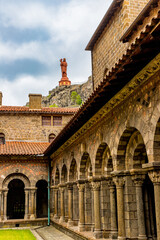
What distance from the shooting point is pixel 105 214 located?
10922 mm

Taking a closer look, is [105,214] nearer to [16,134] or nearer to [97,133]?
[97,133]

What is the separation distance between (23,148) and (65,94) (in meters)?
51.3

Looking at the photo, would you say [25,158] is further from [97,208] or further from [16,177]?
[97,208]

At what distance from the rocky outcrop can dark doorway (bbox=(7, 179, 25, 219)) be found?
44365 mm

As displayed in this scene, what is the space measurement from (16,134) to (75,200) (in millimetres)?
11102

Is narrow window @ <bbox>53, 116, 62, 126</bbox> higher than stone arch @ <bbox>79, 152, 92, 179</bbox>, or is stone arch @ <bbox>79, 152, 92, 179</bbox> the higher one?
narrow window @ <bbox>53, 116, 62, 126</bbox>

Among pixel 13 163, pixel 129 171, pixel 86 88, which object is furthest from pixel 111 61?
pixel 86 88

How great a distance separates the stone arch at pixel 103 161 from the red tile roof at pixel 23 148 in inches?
395

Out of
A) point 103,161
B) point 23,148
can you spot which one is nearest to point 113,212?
point 103,161

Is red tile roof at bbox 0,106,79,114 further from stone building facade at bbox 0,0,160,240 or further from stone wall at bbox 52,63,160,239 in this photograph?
stone wall at bbox 52,63,160,239

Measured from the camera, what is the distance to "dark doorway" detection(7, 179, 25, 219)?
922 inches

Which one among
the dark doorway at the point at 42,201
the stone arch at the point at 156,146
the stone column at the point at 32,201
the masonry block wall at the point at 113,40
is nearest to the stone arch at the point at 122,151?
the stone arch at the point at 156,146

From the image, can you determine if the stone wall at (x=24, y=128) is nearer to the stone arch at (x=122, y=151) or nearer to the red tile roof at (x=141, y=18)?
the red tile roof at (x=141, y=18)

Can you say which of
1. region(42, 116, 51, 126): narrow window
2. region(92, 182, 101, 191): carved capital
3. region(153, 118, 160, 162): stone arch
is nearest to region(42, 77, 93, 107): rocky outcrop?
region(42, 116, 51, 126): narrow window
